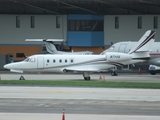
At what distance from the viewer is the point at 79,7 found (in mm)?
75000

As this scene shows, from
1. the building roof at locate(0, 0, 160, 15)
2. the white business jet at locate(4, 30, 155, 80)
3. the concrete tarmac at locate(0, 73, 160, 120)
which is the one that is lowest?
the concrete tarmac at locate(0, 73, 160, 120)

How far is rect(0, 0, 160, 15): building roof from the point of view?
7212cm

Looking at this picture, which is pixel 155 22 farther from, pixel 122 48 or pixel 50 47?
pixel 122 48

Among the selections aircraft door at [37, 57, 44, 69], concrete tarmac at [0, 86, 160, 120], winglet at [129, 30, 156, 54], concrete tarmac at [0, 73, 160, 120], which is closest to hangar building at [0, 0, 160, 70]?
winglet at [129, 30, 156, 54]

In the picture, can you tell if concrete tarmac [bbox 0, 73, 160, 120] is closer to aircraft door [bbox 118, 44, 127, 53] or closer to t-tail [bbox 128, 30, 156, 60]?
t-tail [bbox 128, 30, 156, 60]

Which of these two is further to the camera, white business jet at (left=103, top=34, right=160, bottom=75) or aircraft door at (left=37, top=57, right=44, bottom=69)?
white business jet at (left=103, top=34, right=160, bottom=75)

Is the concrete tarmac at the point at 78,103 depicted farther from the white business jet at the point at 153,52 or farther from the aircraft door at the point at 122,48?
the aircraft door at the point at 122,48

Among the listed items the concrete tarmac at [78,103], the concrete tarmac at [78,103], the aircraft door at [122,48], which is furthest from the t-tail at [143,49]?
the concrete tarmac at [78,103]

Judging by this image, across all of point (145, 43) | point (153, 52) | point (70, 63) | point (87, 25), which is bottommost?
point (70, 63)

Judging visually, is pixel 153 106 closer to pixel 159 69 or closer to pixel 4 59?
pixel 159 69

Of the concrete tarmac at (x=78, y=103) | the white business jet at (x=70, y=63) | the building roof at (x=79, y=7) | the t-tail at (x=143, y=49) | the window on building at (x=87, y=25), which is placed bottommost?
the concrete tarmac at (x=78, y=103)

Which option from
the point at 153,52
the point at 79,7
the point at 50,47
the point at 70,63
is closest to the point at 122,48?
the point at 153,52

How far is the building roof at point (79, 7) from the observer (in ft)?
237

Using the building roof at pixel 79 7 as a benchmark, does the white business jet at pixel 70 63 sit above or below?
below
